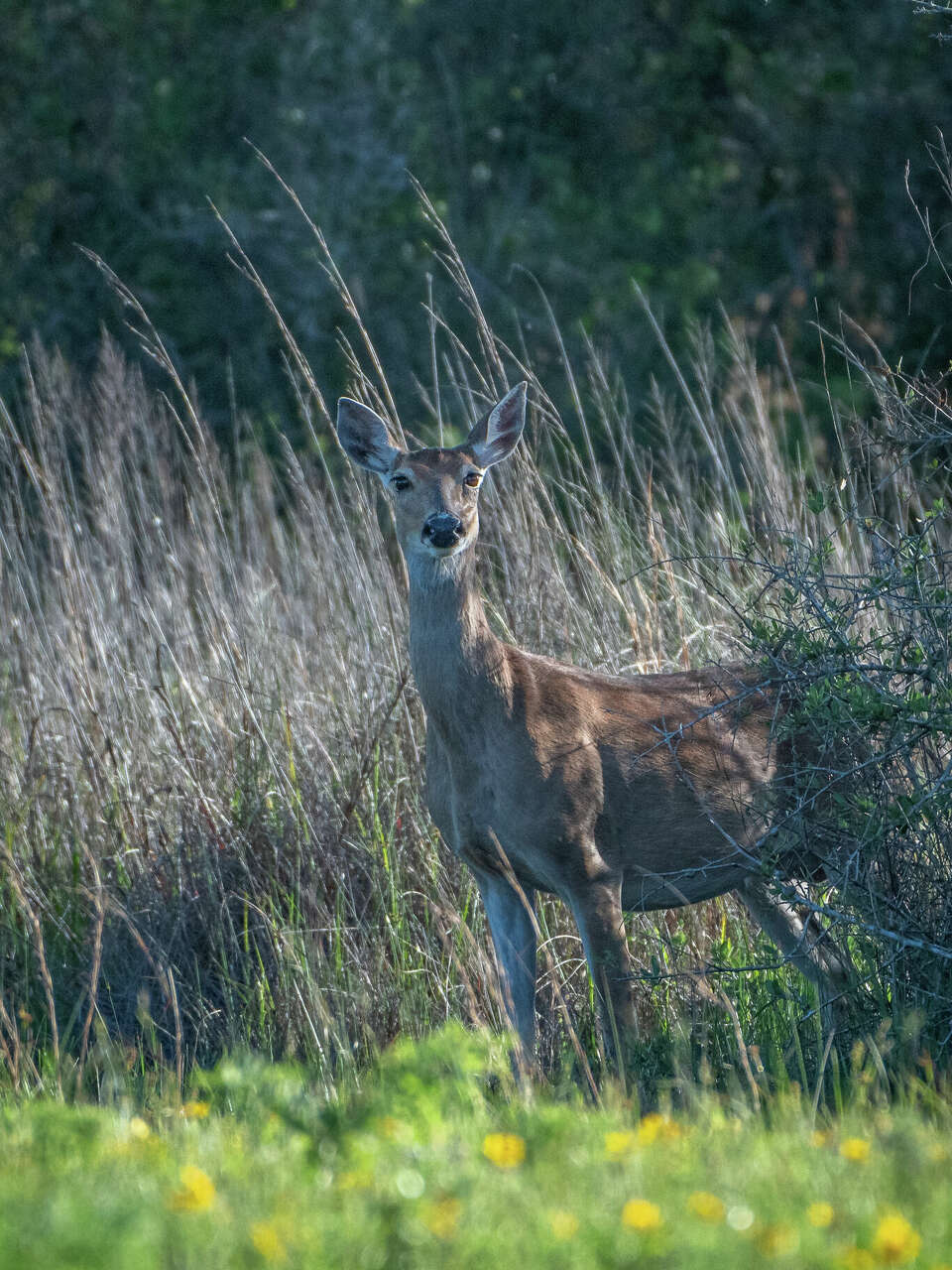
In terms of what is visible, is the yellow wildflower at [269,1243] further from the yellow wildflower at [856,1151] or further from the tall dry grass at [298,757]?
the tall dry grass at [298,757]

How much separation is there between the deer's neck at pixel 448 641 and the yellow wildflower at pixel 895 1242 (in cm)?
280

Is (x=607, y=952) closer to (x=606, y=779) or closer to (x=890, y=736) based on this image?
(x=606, y=779)

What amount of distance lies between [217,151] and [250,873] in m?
12.3

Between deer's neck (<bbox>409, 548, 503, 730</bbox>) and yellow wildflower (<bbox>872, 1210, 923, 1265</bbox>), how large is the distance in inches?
110

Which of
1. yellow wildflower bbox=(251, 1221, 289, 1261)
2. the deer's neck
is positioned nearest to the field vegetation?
yellow wildflower bbox=(251, 1221, 289, 1261)

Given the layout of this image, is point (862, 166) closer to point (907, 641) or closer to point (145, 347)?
point (145, 347)

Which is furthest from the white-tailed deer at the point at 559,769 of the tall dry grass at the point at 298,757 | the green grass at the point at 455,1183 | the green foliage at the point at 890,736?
the green grass at the point at 455,1183

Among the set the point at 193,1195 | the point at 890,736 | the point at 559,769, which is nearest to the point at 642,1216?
the point at 193,1195

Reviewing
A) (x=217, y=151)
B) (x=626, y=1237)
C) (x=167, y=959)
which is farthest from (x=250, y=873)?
(x=217, y=151)

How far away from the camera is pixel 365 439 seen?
17.9ft

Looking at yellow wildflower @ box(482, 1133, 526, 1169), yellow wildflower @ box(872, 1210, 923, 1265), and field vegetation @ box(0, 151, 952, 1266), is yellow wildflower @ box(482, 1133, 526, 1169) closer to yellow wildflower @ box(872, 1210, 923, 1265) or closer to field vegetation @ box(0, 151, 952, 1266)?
field vegetation @ box(0, 151, 952, 1266)

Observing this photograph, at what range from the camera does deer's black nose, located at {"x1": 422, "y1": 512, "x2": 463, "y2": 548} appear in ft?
16.2

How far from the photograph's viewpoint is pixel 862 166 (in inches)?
578

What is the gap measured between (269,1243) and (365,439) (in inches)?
141
